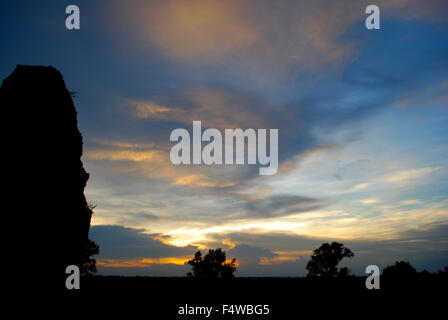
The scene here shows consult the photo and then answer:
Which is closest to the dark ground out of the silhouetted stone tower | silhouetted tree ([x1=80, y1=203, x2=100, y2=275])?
the silhouetted stone tower

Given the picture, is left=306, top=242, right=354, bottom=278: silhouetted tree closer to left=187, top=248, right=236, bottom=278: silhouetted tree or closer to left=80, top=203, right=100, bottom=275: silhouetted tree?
left=187, top=248, right=236, bottom=278: silhouetted tree

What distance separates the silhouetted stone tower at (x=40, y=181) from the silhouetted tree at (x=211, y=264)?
54150 mm

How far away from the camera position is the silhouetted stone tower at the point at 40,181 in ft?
45.7

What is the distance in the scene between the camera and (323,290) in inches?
774

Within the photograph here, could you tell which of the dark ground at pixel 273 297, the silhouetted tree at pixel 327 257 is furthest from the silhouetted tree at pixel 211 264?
the dark ground at pixel 273 297

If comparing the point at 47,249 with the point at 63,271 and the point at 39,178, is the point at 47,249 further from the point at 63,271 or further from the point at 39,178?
the point at 39,178

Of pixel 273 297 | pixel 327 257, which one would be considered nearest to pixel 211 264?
pixel 327 257

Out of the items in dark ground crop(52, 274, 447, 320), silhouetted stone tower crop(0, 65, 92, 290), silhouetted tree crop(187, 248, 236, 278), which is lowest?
silhouetted tree crop(187, 248, 236, 278)

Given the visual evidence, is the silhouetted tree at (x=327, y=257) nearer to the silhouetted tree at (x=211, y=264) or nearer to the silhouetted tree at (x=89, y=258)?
the silhouetted tree at (x=211, y=264)

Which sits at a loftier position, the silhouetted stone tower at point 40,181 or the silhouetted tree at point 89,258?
the silhouetted stone tower at point 40,181

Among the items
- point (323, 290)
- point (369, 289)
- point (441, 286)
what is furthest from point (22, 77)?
point (441, 286)

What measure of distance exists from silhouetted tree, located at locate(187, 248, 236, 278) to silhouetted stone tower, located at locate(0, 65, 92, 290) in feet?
178

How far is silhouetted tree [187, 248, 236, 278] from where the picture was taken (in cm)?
6706
